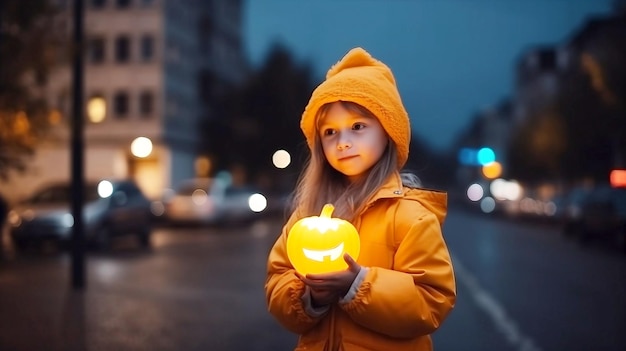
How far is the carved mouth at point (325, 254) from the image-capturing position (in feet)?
8.64

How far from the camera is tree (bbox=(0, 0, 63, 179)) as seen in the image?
52.0ft

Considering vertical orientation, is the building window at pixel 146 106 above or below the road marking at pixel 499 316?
above

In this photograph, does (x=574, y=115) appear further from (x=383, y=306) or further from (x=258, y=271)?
(x=383, y=306)

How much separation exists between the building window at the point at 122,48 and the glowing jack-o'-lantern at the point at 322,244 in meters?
49.2

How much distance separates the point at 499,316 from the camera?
10289mm

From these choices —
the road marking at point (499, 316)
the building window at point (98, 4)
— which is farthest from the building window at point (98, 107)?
the road marking at point (499, 316)

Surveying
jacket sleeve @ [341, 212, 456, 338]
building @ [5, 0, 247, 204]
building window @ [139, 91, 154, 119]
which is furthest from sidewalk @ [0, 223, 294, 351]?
building window @ [139, 91, 154, 119]

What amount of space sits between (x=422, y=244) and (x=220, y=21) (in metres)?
59.5

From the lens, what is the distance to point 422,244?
2.74 m

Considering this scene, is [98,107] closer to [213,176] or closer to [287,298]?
[213,176]

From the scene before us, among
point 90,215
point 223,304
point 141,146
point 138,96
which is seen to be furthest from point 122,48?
point 223,304

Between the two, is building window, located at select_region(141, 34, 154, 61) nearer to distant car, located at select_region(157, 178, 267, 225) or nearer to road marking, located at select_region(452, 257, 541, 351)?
distant car, located at select_region(157, 178, 267, 225)

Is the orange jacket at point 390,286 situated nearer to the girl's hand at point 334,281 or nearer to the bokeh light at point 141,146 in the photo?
the girl's hand at point 334,281

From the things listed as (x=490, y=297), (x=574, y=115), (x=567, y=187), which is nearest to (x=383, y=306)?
(x=490, y=297)
